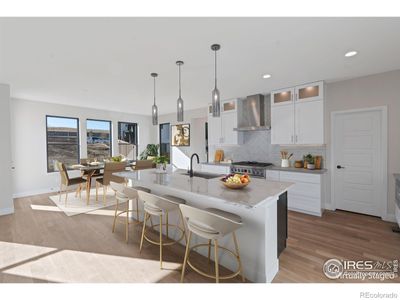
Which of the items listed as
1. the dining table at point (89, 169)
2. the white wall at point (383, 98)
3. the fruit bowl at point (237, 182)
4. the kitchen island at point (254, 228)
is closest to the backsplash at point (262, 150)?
the white wall at point (383, 98)

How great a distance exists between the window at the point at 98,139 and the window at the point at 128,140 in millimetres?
399

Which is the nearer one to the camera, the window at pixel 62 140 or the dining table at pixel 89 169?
the dining table at pixel 89 169

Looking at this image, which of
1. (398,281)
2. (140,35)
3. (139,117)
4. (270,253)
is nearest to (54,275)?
(270,253)

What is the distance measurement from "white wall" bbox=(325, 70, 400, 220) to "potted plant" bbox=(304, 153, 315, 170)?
3.45 ft

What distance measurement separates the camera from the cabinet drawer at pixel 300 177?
3555 millimetres

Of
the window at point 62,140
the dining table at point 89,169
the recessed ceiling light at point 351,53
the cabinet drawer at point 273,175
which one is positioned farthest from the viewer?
the window at point 62,140

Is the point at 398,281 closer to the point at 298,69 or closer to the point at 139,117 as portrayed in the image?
the point at 298,69

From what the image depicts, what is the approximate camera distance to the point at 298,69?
122 inches

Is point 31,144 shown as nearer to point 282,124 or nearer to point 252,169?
point 252,169

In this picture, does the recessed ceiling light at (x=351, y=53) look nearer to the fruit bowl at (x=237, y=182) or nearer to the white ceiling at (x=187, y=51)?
the white ceiling at (x=187, y=51)

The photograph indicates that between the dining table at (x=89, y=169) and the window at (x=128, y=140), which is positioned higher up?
the window at (x=128, y=140)

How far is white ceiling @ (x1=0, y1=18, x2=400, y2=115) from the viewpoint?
6.27 ft

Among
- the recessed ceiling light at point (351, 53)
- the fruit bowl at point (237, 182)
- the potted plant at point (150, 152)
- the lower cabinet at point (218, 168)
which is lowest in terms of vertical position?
the lower cabinet at point (218, 168)

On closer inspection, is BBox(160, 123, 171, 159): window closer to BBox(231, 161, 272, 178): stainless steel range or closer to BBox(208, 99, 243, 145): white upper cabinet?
BBox(208, 99, 243, 145): white upper cabinet
